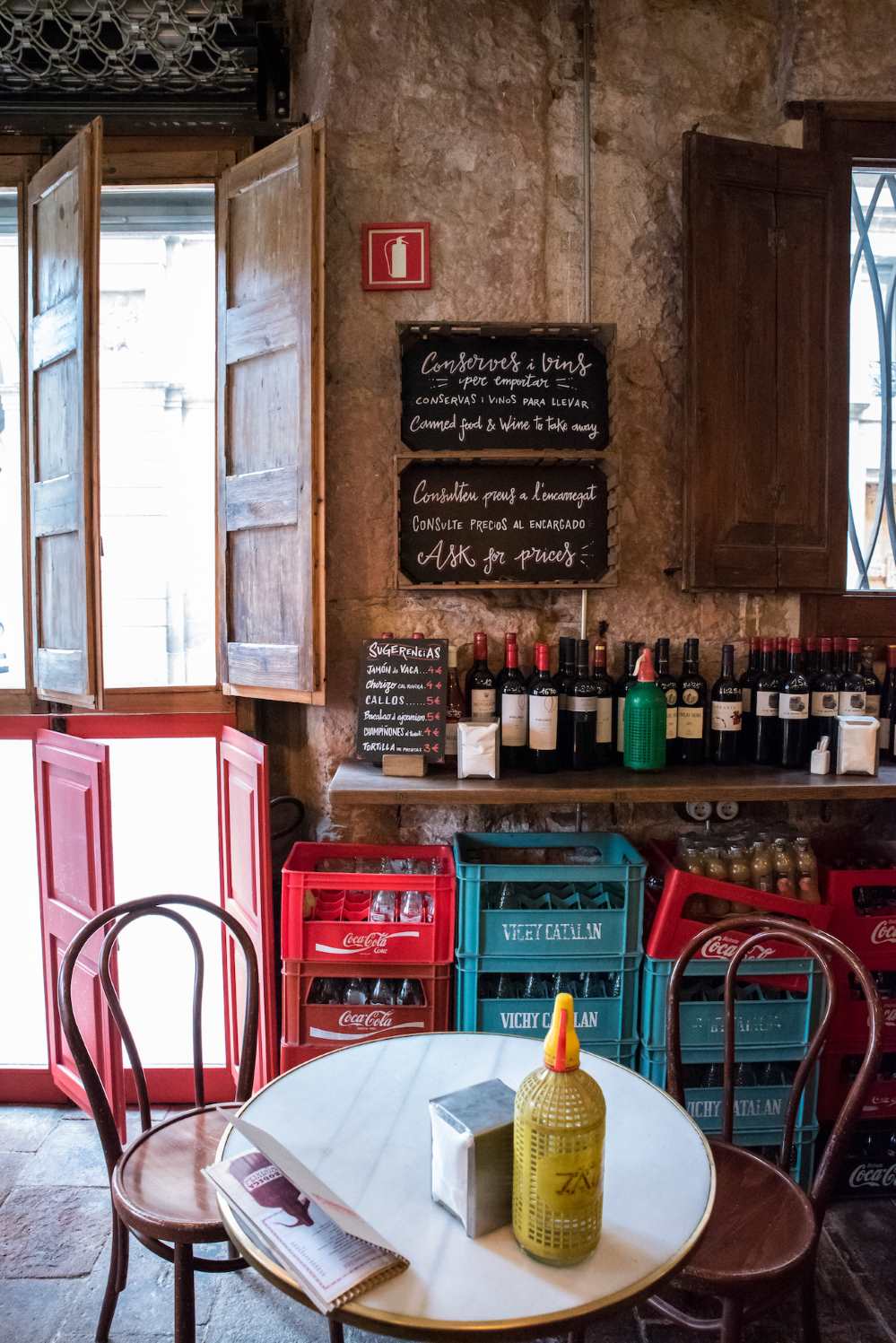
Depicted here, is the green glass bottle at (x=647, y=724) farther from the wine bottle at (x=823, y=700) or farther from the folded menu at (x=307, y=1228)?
the folded menu at (x=307, y=1228)

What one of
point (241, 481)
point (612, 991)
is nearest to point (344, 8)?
point (241, 481)

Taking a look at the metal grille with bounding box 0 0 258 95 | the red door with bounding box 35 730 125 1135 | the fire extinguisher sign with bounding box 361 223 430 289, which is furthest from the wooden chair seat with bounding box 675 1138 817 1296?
the metal grille with bounding box 0 0 258 95

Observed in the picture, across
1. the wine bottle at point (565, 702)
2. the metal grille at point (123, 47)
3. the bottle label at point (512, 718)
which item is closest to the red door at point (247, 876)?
the bottle label at point (512, 718)

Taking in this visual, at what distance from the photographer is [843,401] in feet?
8.87

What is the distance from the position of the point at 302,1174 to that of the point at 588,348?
2.30 metres

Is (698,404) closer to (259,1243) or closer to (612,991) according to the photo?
(612,991)

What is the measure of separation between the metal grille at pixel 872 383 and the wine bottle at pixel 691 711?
0.69 m

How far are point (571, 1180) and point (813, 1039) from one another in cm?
104

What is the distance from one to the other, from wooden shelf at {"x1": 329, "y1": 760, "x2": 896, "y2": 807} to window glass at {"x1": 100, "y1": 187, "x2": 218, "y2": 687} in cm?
90

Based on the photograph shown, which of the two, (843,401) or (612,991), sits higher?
(843,401)

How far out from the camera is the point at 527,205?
2678 mm

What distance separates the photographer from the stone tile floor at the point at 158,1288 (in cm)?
198

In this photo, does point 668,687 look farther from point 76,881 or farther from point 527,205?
point 76,881

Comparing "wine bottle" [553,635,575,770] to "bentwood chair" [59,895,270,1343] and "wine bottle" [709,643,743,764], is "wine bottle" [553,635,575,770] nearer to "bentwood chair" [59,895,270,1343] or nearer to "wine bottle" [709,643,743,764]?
"wine bottle" [709,643,743,764]
